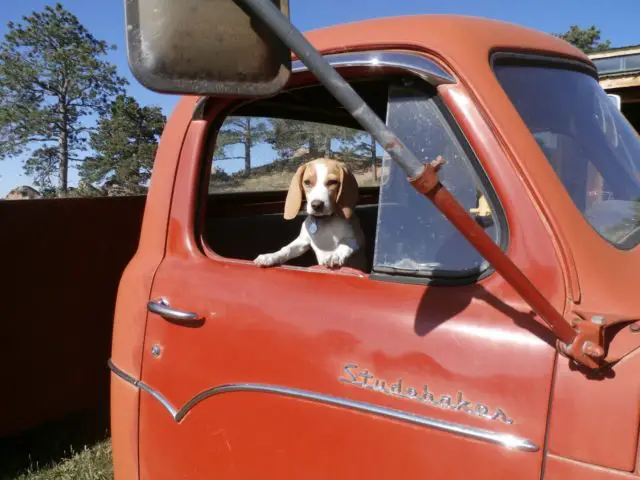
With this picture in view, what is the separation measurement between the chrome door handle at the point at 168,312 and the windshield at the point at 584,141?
3.47 feet

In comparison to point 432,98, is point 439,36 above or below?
above

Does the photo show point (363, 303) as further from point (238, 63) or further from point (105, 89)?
point (105, 89)

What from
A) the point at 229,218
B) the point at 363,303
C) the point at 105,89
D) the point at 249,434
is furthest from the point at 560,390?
the point at 105,89

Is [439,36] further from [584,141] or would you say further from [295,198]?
[295,198]

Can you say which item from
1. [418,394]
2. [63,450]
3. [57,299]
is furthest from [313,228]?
[63,450]

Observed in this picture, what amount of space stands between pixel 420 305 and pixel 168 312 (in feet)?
2.61

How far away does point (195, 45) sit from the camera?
3.07 feet

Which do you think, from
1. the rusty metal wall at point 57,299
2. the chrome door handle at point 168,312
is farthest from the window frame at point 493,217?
the rusty metal wall at point 57,299

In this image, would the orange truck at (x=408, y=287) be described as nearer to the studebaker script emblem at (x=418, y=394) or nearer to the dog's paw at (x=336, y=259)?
the studebaker script emblem at (x=418, y=394)

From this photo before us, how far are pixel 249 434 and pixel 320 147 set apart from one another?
1.33m

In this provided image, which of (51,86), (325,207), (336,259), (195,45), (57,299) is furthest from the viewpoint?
(51,86)

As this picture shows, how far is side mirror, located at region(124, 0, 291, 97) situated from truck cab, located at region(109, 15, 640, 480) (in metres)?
0.59

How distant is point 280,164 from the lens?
2.42 meters

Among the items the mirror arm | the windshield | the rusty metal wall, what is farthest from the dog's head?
the rusty metal wall
